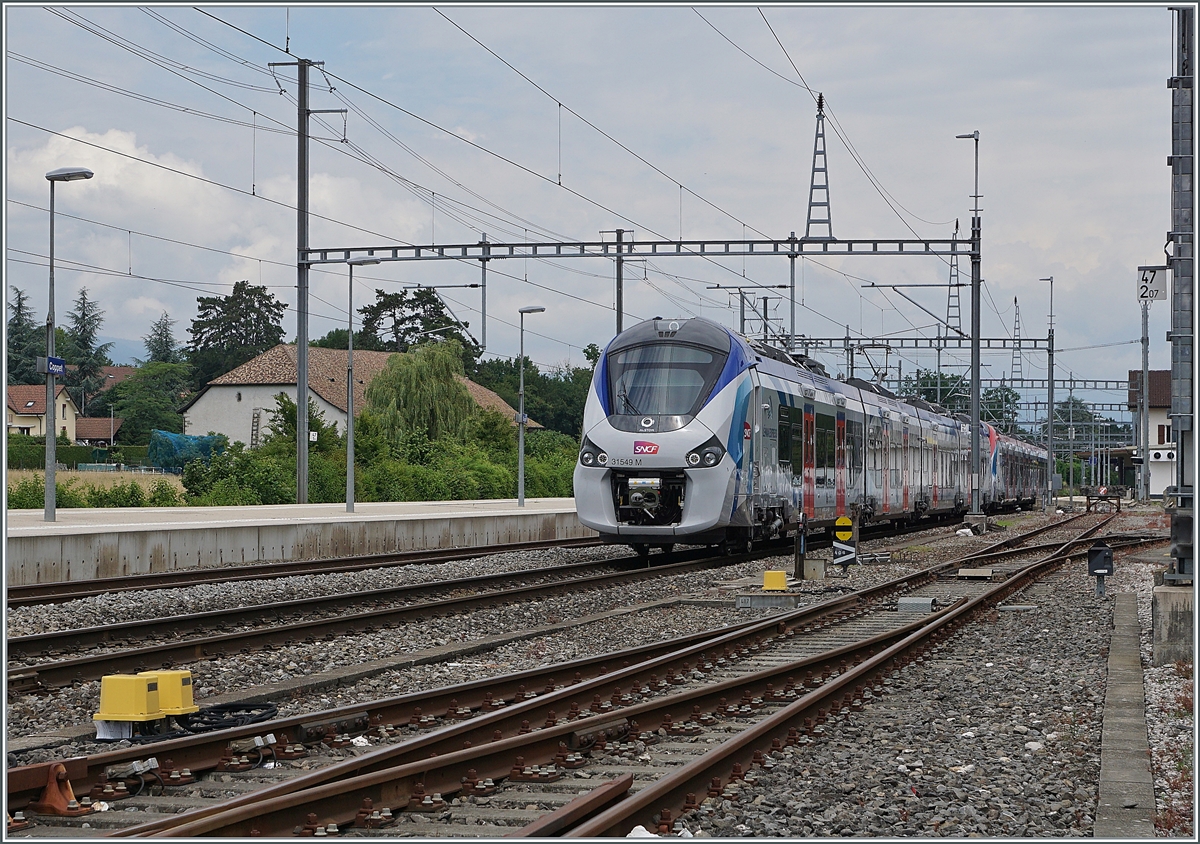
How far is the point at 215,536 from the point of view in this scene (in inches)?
→ 912

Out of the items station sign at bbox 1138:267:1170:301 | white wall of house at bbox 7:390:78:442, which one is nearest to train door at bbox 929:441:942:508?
station sign at bbox 1138:267:1170:301

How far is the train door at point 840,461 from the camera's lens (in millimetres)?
27875

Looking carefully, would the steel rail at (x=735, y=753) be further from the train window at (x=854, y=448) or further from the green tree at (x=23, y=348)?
the green tree at (x=23, y=348)

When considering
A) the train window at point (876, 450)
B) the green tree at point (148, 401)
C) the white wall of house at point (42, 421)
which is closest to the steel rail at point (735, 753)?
the train window at point (876, 450)

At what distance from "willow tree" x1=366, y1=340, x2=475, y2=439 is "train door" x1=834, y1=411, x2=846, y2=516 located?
32.2 metres

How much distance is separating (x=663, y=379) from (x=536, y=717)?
40.2ft

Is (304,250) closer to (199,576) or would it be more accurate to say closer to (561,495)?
(199,576)

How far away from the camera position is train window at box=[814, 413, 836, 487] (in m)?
26.2

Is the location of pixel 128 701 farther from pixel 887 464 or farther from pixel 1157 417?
pixel 1157 417

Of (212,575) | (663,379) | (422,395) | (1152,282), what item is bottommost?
(212,575)

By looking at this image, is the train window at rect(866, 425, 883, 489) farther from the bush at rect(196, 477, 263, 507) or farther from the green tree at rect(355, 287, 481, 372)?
the green tree at rect(355, 287, 481, 372)

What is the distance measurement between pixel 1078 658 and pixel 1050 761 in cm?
465

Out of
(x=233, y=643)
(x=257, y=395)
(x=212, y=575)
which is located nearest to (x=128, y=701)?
(x=233, y=643)

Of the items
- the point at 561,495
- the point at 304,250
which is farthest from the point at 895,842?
the point at 561,495
